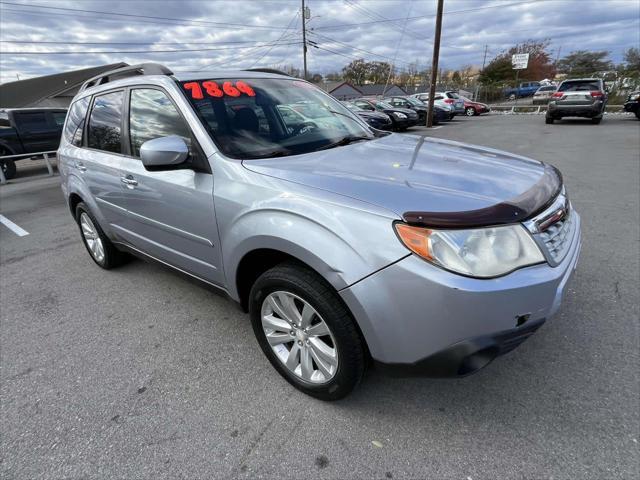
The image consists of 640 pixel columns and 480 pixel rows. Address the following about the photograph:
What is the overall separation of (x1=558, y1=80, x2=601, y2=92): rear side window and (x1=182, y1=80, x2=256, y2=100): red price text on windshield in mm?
17636

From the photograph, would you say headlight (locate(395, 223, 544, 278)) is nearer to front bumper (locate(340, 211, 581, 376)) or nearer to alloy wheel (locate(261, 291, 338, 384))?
front bumper (locate(340, 211, 581, 376))

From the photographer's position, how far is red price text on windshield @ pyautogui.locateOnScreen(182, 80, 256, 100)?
2.48 metres

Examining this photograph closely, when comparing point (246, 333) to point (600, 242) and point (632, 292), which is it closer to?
point (632, 292)

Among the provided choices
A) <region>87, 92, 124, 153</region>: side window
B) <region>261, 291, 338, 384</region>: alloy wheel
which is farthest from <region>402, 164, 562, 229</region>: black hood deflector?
<region>87, 92, 124, 153</region>: side window

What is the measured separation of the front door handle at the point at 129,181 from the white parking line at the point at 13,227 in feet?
12.2

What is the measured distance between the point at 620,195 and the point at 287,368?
592 cm

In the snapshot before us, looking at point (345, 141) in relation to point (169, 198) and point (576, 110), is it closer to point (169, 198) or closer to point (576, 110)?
point (169, 198)

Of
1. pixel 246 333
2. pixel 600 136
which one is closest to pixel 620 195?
pixel 246 333

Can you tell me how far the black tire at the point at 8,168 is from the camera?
413 inches

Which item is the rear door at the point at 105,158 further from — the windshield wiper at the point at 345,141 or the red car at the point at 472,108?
the red car at the point at 472,108

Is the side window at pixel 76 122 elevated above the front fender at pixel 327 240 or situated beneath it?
elevated above

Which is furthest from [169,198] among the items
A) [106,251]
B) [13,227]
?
[13,227]

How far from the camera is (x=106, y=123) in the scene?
321 centimetres

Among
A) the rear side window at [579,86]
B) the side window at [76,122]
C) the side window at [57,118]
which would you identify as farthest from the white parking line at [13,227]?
the rear side window at [579,86]
